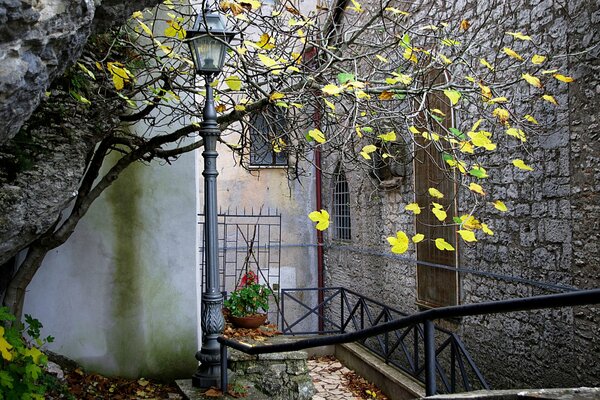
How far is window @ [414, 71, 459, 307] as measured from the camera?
796 cm

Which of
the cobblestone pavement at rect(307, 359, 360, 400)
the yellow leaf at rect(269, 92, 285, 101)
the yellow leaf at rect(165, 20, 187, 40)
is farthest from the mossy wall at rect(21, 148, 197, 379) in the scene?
the cobblestone pavement at rect(307, 359, 360, 400)

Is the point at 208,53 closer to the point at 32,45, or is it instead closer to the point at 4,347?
the point at 4,347

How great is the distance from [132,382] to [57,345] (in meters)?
0.76

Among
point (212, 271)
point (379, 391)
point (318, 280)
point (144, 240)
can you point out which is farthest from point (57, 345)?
point (318, 280)

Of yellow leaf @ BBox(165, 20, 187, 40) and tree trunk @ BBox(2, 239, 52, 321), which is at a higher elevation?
yellow leaf @ BBox(165, 20, 187, 40)

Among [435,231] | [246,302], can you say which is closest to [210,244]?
[246,302]

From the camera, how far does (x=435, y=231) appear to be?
841 centimetres

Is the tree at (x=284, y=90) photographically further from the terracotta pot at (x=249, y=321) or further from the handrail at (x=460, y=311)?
the terracotta pot at (x=249, y=321)

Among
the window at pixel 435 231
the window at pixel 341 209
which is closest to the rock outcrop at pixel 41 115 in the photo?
the window at pixel 435 231

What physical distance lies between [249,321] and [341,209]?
6.56 metres

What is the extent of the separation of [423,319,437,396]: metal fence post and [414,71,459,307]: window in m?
5.27

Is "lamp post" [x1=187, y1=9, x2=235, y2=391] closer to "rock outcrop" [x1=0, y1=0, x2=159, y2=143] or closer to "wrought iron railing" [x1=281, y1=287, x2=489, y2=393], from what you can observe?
"wrought iron railing" [x1=281, y1=287, x2=489, y2=393]

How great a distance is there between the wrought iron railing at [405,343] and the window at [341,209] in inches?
52.2

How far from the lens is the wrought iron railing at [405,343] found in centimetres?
637
